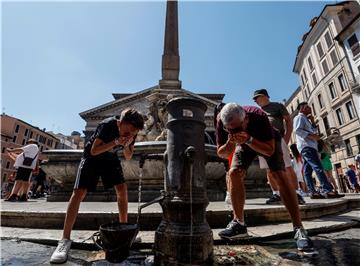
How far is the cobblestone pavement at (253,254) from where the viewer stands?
1887 mm

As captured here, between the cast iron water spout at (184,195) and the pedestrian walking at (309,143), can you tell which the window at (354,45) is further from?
the cast iron water spout at (184,195)

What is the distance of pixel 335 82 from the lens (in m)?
25.5

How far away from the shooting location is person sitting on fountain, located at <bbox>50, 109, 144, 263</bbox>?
2.38 metres

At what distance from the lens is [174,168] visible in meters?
2.18

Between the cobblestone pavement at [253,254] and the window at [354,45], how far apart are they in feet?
89.6

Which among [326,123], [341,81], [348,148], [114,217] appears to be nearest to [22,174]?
[114,217]

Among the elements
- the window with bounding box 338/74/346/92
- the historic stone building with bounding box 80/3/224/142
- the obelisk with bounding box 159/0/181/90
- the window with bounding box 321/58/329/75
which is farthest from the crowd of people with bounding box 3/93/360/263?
the window with bounding box 321/58/329/75

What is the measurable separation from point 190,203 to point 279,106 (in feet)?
8.96

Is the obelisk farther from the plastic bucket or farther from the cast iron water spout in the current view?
the plastic bucket

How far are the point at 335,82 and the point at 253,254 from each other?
96.8 ft

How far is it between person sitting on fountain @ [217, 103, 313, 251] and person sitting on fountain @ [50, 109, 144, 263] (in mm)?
978

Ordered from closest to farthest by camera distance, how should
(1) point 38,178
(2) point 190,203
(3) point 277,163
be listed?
(2) point 190,203 < (3) point 277,163 < (1) point 38,178

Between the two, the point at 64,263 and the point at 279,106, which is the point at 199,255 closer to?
the point at 64,263

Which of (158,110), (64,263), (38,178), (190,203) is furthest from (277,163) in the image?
(38,178)
